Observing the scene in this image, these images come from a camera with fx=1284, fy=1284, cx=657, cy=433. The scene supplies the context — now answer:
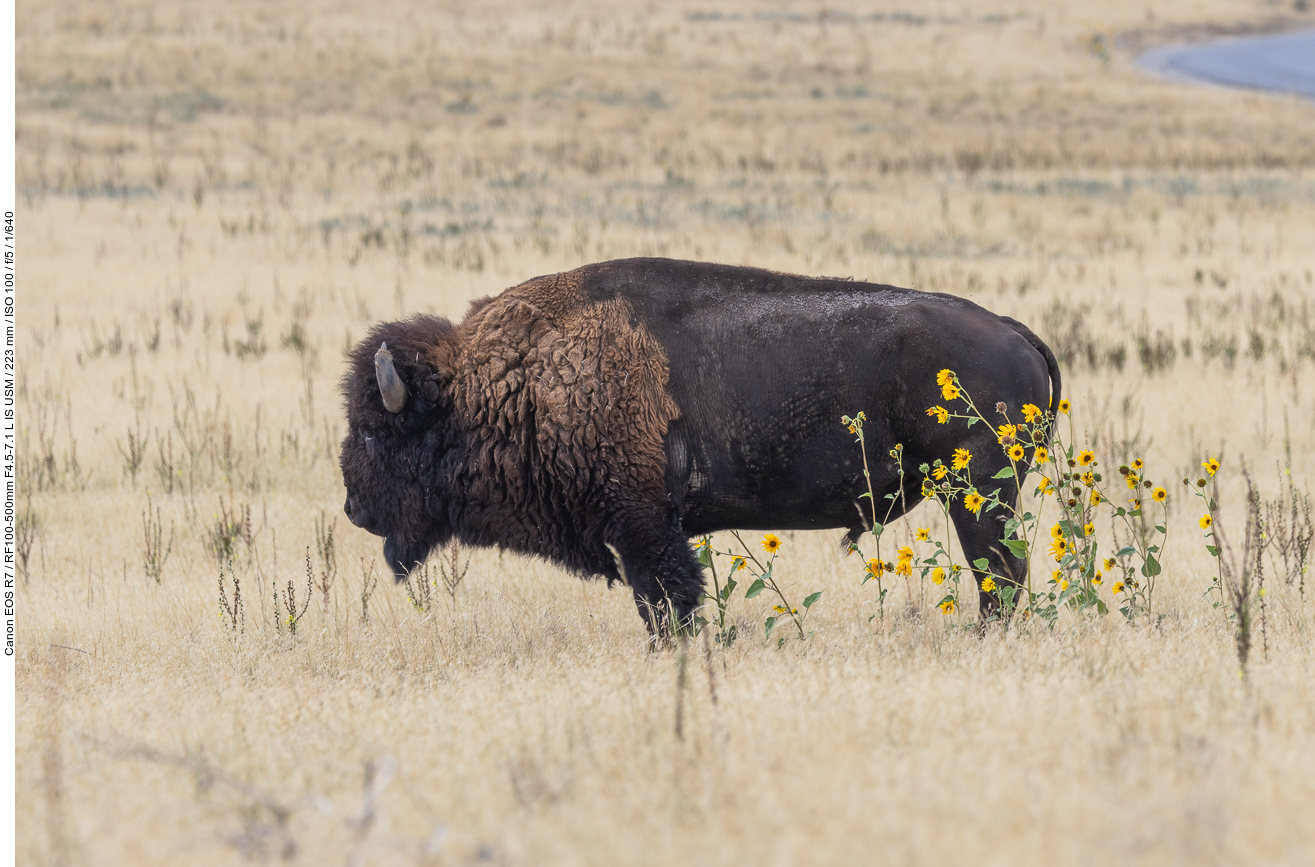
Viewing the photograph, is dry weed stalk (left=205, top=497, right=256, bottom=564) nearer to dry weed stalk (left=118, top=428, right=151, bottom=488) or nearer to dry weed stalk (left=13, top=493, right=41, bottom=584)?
dry weed stalk (left=13, top=493, right=41, bottom=584)

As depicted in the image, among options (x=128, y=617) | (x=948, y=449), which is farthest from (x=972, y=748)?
(x=128, y=617)

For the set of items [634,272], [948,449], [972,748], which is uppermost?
[634,272]

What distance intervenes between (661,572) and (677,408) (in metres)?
0.66

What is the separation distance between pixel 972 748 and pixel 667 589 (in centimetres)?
205

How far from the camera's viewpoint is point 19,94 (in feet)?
112

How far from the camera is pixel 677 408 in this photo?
5172mm

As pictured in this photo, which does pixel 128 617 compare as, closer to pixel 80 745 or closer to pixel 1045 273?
pixel 80 745

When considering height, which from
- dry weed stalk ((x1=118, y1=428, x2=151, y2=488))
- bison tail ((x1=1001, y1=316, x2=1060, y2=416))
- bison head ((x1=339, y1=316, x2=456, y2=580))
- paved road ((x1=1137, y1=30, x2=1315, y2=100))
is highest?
paved road ((x1=1137, y1=30, x2=1315, y2=100))

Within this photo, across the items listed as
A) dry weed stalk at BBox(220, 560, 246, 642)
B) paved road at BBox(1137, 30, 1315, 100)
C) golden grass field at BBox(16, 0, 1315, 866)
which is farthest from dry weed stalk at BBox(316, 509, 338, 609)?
paved road at BBox(1137, 30, 1315, 100)

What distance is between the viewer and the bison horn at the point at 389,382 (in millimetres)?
5160

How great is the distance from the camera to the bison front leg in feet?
16.6

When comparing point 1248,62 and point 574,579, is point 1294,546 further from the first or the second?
point 1248,62

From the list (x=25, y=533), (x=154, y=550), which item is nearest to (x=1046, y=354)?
(x=154, y=550)

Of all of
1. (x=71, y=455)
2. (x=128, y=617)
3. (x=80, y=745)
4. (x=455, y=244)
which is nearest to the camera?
(x=80, y=745)
